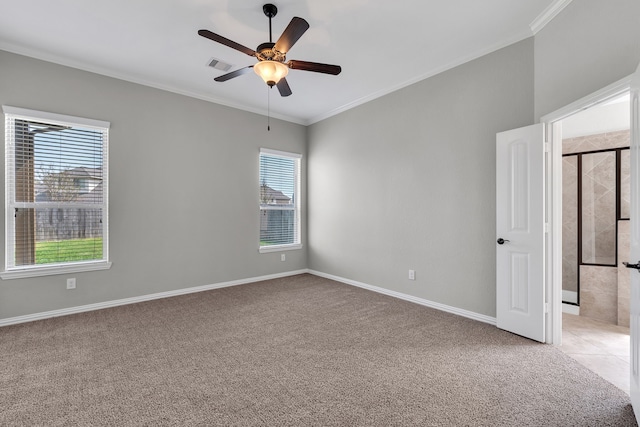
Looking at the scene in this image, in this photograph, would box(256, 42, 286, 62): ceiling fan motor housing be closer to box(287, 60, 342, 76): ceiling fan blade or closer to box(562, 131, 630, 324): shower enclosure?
box(287, 60, 342, 76): ceiling fan blade

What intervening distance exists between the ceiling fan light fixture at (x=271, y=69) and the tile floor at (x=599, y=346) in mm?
3427

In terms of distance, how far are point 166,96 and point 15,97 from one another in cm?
154

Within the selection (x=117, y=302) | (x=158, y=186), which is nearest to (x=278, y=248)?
(x=158, y=186)

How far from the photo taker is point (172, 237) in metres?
4.28

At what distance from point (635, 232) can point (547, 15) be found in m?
2.06

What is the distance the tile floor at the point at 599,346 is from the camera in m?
2.32

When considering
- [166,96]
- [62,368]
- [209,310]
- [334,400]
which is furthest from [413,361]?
[166,96]

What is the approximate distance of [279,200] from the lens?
5.52 metres

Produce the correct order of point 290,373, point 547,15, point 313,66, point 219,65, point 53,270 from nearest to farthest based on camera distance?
1. point 290,373
2. point 313,66
3. point 547,15
4. point 53,270
5. point 219,65

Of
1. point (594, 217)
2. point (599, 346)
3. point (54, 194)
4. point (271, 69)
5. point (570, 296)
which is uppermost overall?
point (271, 69)

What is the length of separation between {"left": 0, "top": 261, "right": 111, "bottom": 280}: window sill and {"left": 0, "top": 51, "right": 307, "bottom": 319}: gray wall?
7 cm

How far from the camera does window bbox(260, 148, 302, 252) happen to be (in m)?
5.29

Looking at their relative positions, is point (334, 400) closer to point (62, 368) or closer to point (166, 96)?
point (62, 368)

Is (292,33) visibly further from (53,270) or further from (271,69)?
(53,270)
